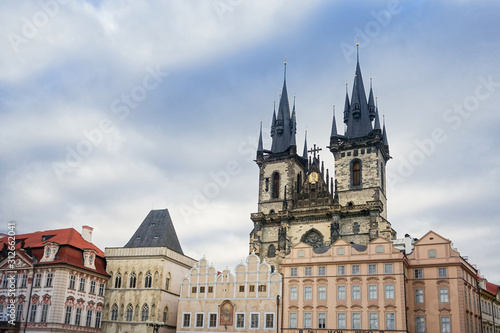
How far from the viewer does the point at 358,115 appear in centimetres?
6919

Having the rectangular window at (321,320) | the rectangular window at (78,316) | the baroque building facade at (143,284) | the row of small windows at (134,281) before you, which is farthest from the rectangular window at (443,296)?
the rectangular window at (78,316)

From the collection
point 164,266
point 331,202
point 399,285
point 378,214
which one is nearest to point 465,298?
point 399,285

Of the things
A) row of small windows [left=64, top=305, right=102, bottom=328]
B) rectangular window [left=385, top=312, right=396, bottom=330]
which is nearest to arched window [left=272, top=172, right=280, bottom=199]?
row of small windows [left=64, top=305, right=102, bottom=328]

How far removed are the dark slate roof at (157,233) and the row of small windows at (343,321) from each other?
17259mm

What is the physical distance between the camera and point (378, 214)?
197 feet

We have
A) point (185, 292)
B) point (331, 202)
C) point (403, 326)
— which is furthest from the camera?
point (331, 202)

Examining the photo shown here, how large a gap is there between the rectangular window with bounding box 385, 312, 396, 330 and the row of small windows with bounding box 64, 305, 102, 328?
28.9m

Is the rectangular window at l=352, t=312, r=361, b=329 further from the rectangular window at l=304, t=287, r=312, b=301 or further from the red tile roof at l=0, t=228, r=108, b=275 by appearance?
the red tile roof at l=0, t=228, r=108, b=275

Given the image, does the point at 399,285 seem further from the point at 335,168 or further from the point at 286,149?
the point at 286,149

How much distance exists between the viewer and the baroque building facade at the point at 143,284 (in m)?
52.7

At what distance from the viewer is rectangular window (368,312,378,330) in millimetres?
43531

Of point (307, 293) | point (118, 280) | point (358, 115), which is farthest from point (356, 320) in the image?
point (358, 115)

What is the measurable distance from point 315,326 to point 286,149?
Result: 3107 cm

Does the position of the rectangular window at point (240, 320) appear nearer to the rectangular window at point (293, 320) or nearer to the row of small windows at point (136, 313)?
the rectangular window at point (293, 320)
